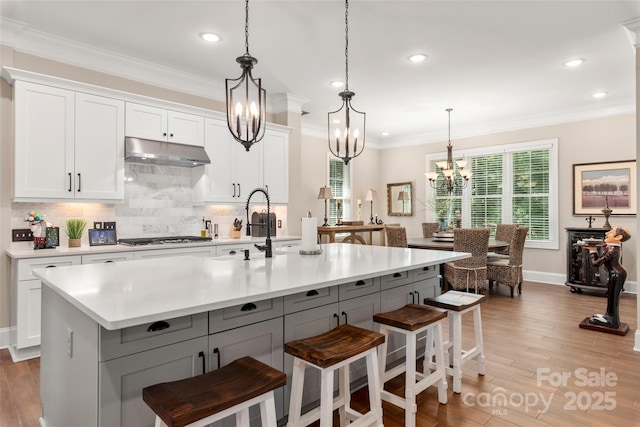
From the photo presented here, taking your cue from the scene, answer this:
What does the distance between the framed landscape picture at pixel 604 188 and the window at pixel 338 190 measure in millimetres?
3976

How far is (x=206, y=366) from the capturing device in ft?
5.41

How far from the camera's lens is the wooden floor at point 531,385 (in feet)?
7.42

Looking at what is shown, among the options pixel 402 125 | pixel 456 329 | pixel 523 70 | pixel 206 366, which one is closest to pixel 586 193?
pixel 523 70

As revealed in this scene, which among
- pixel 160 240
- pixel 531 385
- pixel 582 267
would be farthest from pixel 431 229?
pixel 160 240

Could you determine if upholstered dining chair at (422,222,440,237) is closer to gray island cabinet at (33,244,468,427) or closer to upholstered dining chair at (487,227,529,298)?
upholstered dining chair at (487,227,529,298)

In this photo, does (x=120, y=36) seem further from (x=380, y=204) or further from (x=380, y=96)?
(x=380, y=204)

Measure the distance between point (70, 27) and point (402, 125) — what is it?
17.4ft

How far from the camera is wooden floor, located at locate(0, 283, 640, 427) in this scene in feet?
7.42

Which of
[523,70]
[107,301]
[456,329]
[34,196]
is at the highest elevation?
[523,70]

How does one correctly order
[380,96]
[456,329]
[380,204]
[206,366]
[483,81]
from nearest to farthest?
[206,366] → [456,329] → [483,81] → [380,96] → [380,204]

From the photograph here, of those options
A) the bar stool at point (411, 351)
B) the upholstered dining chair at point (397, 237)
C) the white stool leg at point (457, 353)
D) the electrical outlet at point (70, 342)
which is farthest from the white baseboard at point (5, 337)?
the upholstered dining chair at point (397, 237)

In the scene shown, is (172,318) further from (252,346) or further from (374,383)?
(374,383)

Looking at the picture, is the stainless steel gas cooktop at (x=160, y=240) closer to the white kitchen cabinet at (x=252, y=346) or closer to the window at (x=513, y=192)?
the white kitchen cabinet at (x=252, y=346)

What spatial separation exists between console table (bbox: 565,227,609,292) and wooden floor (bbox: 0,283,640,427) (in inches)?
51.3
